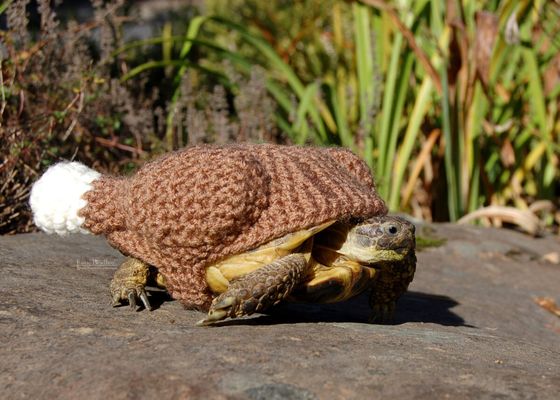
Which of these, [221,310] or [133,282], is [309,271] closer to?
[221,310]

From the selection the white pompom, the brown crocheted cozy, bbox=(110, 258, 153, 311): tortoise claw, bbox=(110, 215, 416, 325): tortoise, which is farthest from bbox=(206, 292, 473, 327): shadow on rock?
the white pompom

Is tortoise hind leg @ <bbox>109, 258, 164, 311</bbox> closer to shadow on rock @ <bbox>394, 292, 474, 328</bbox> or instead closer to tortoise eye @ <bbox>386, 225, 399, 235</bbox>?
tortoise eye @ <bbox>386, 225, 399, 235</bbox>

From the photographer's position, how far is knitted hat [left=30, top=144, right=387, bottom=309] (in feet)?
8.52

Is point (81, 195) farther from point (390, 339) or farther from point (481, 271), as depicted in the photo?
point (481, 271)

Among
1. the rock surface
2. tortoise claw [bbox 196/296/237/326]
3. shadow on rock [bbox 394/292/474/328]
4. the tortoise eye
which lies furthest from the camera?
shadow on rock [bbox 394/292/474/328]

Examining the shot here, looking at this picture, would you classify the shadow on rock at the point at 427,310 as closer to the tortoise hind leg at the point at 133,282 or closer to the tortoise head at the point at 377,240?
the tortoise head at the point at 377,240

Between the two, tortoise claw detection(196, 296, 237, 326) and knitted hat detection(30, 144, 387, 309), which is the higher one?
knitted hat detection(30, 144, 387, 309)

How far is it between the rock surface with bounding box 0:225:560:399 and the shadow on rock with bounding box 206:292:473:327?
0.01m

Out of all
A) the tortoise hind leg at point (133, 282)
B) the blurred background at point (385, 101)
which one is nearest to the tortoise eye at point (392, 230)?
the tortoise hind leg at point (133, 282)

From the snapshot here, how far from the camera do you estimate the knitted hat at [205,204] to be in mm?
2598

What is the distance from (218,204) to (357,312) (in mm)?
1029

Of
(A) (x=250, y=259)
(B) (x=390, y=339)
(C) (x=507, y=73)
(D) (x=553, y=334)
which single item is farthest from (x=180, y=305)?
(C) (x=507, y=73)

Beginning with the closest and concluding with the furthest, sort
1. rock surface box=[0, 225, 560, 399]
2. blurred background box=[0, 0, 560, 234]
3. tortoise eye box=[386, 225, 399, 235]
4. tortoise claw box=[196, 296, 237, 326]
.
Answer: rock surface box=[0, 225, 560, 399], tortoise claw box=[196, 296, 237, 326], tortoise eye box=[386, 225, 399, 235], blurred background box=[0, 0, 560, 234]

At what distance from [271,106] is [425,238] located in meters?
1.27
